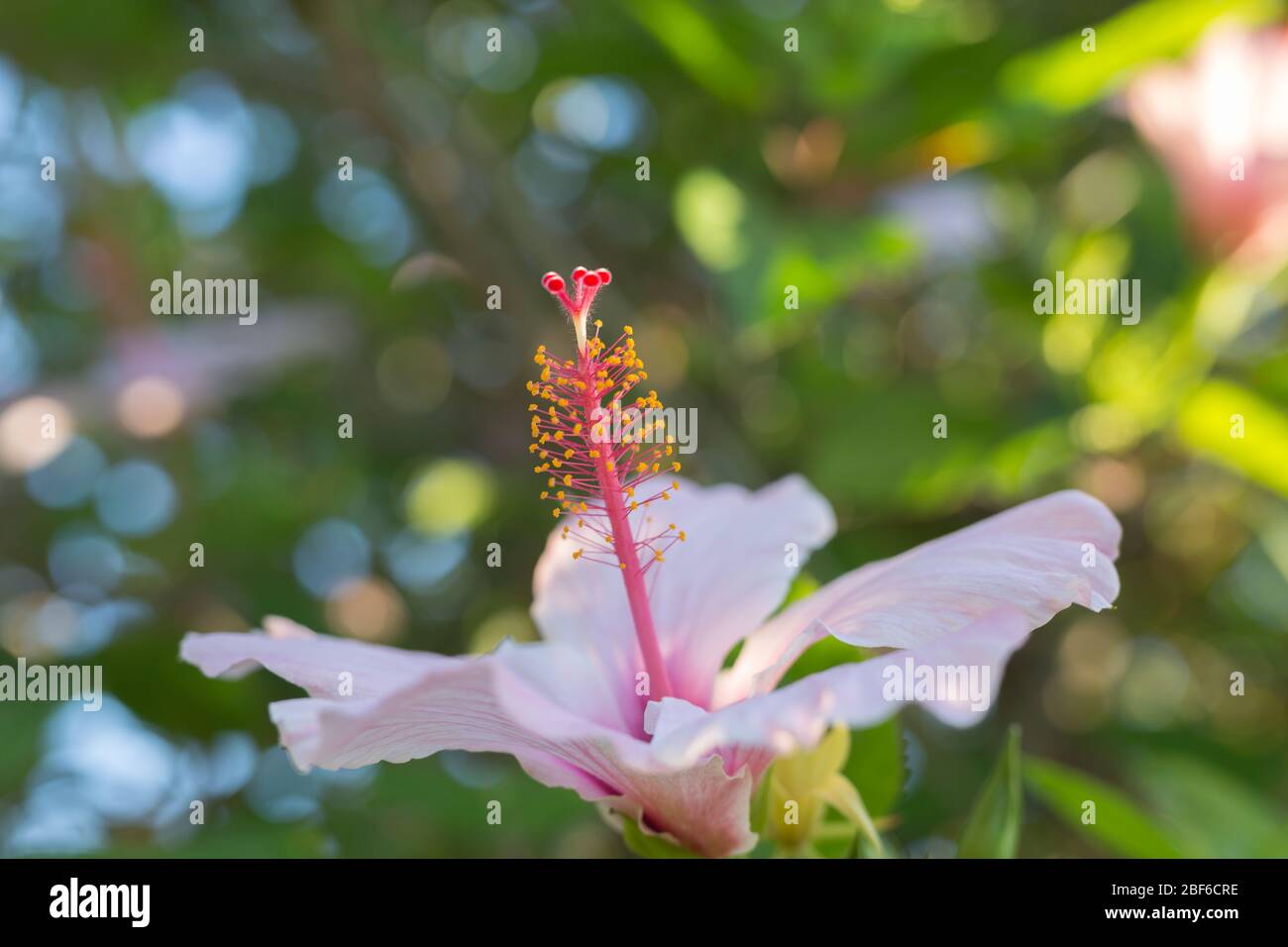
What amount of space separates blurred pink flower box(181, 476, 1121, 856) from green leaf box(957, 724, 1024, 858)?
0.03 metres

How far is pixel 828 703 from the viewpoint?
0.57m

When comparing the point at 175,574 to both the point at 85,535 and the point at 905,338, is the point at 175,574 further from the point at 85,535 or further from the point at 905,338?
the point at 905,338

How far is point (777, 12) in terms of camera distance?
1441 mm

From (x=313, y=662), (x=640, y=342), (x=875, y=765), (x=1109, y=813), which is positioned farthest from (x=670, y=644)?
(x=640, y=342)

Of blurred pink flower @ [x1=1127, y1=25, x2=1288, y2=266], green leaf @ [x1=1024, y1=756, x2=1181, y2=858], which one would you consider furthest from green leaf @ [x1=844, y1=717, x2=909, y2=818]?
blurred pink flower @ [x1=1127, y1=25, x2=1288, y2=266]

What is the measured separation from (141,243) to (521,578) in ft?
2.81

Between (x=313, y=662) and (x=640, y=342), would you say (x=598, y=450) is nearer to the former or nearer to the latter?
(x=313, y=662)

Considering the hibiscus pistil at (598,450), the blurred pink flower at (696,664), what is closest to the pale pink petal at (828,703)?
the blurred pink flower at (696,664)

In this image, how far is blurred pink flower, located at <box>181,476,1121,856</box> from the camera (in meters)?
0.58

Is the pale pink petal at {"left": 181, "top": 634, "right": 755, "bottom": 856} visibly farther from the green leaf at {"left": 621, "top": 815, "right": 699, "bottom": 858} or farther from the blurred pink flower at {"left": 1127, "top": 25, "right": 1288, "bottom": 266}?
the blurred pink flower at {"left": 1127, "top": 25, "right": 1288, "bottom": 266}

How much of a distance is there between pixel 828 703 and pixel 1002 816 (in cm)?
22

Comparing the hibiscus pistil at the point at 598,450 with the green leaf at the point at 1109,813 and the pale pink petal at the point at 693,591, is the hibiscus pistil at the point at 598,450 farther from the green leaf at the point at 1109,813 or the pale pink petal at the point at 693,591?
the green leaf at the point at 1109,813

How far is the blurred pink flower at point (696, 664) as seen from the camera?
0.58 metres
